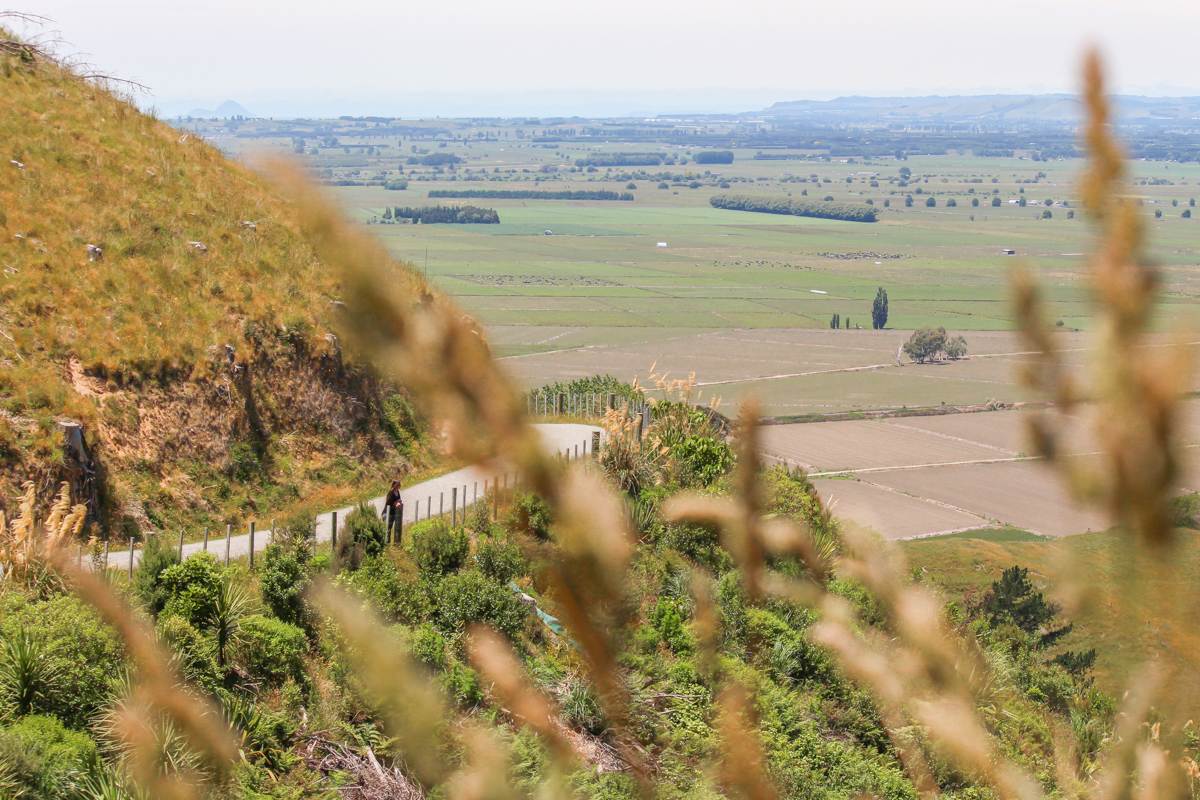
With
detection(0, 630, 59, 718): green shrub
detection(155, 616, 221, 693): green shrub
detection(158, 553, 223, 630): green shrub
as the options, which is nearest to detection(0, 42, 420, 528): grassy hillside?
detection(158, 553, 223, 630): green shrub

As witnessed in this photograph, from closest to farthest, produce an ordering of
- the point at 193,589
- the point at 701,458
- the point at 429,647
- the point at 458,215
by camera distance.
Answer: the point at 193,589
the point at 429,647
the point at 701,458
the point at 458,215

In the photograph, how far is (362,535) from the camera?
15.4 m

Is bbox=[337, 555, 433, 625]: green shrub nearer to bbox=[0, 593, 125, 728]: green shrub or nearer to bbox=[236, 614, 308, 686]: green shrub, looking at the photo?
bbox=[236, 614, 308, 686]: green shrub

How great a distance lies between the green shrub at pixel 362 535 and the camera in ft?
49.6

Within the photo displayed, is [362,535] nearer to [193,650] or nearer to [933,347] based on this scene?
[193,650]

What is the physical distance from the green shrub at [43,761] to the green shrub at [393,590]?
477 centimetres

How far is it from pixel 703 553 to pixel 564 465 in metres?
15.4

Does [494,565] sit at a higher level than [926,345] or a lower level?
higher

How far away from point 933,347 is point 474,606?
86.3m

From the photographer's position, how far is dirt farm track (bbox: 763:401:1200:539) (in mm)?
56531

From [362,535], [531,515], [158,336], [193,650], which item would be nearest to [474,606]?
[362,535]

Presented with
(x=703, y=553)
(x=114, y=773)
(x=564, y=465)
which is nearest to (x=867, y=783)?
(x=703, y=553)

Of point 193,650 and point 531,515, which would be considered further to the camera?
point 193,650

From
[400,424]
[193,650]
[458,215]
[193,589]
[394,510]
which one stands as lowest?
[458,215]
